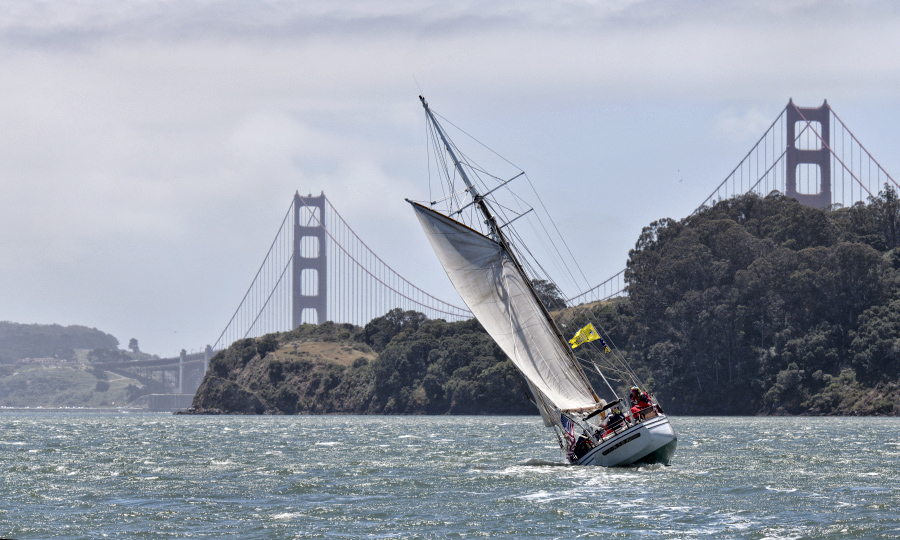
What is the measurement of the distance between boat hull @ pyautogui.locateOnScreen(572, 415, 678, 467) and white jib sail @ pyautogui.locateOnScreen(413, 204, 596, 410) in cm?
206

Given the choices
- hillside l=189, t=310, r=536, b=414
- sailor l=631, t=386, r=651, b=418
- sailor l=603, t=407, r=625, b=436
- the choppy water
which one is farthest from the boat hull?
hillside l=189, t=310, r=536, b=414

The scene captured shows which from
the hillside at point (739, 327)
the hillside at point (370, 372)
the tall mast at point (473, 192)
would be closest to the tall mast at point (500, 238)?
the tall mast at point (473, 192)

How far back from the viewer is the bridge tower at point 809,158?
154625 mm

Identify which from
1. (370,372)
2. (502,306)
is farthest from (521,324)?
(370,372)

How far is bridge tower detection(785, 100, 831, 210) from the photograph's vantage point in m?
155

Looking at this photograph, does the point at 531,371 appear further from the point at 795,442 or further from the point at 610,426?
the point at 795,442

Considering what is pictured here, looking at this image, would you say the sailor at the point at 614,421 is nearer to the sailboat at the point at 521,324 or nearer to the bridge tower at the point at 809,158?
the sailboat at the point at 521,324

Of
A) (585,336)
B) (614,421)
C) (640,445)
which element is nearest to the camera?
(640,445)

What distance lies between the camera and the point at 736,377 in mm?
116125

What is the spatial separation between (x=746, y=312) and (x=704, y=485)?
88.0m

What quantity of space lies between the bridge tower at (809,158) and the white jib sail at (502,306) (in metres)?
123

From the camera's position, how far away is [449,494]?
1187 inches

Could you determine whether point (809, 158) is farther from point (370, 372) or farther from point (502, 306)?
point (502, 306)

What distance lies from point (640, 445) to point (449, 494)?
8.02 metres
